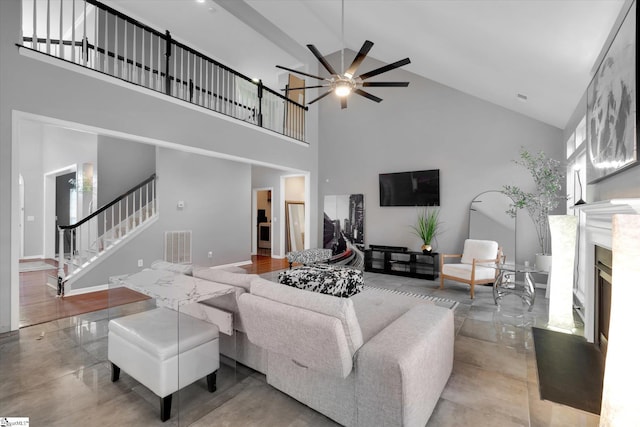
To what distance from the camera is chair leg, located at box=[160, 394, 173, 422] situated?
5.93 feet

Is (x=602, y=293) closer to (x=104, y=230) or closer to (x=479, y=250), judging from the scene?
(x=479, y=250)

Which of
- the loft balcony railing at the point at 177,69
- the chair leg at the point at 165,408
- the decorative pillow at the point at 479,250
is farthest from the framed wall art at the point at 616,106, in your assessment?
the loft balcony railing at the point at 177,69

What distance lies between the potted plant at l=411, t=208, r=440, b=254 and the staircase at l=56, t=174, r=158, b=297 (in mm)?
5144

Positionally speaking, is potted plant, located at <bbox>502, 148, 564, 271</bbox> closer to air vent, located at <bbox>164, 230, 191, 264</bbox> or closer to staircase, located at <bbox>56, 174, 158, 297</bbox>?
air vent, located at <bbox>164, 230, 191, 264</bbox>

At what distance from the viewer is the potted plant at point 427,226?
5.85 metres

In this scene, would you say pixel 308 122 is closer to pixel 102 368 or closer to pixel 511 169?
pixel 511 169

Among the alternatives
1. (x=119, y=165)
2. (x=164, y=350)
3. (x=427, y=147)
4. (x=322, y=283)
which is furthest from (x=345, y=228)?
(x=164, y=350)

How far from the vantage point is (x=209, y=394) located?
2.07m

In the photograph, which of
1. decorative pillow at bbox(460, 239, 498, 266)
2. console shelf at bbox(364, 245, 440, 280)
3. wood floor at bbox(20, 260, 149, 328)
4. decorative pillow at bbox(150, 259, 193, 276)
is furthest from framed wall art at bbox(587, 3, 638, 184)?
wood floor at bbox(20, 260, 149, 328)

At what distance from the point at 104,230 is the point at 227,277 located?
420cm

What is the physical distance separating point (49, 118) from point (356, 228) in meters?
5.58

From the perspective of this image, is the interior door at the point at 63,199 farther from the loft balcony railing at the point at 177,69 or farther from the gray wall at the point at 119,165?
the loft balcony railing at the point at 177,69

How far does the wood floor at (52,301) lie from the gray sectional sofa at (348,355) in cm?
111

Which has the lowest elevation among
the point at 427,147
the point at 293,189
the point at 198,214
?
the point at 198,214
